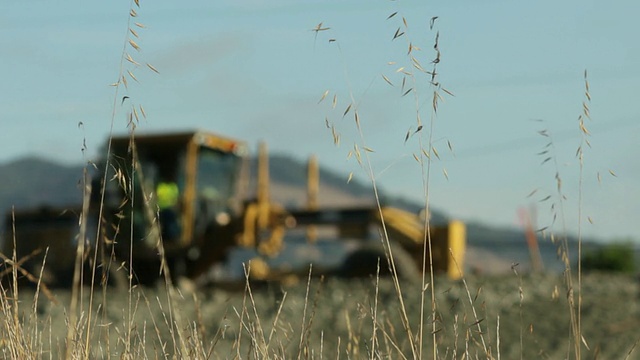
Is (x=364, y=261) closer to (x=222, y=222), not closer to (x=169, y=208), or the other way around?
(x=222, y=222)

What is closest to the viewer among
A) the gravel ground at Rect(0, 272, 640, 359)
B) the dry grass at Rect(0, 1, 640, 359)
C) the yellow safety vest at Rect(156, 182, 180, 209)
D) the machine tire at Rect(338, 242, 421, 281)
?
the dry grass at Rect(0, 1, 640, 359)

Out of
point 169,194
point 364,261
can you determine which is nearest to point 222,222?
point 169,194

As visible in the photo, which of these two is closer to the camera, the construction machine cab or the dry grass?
the dry grass

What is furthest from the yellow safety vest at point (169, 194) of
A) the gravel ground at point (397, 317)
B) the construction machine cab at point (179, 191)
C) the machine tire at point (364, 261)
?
the machine tire at point (364, 261)

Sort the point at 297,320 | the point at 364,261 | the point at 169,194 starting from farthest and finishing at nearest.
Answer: the point at 364,261, the point at 169,194, the point at 297,320

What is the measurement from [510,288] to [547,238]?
1136cm

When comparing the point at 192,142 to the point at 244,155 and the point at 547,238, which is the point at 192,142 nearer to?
the point at 244,155

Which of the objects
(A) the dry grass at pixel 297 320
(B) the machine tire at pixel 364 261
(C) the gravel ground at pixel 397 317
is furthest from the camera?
(B) the machine tire at pixel 364 261

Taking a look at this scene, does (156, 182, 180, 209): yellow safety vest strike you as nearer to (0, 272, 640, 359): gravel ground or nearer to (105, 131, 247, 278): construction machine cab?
(105, 131, 247, 278): construction machine cab

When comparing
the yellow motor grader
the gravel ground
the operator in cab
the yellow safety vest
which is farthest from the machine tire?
the yellow safety vest

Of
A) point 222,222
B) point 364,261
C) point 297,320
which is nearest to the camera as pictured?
point 297,320

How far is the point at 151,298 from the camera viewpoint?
45.0 ft

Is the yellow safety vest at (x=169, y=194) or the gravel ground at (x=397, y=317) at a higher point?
the yellow safety vest at (x=169, y=194)

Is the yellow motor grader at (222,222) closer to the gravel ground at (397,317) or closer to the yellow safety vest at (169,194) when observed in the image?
the yellow safety vest at (169,194)
